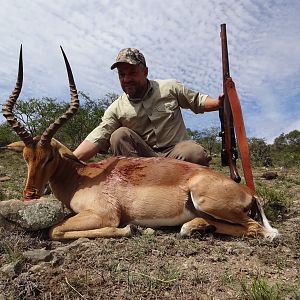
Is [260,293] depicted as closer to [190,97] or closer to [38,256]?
[38,256]

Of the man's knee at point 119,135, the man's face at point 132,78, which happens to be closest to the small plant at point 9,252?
the man's knee at point 119,135

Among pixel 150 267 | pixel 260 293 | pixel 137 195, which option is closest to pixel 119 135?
pixel 137 195

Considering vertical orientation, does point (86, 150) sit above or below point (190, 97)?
below

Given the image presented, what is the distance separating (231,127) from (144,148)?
1.28 m

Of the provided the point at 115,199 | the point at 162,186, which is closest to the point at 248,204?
the point at 162,186

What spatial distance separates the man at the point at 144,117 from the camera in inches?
223

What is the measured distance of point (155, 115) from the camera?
5.82m

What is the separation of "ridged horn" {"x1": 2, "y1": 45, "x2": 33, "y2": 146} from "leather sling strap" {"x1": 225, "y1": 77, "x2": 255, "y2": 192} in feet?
8.22

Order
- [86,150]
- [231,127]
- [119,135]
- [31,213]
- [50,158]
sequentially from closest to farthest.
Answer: [31,213]
[50,158]
[231,127]
[119,135]
[86,150]

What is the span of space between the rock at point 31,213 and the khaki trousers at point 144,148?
1.71m

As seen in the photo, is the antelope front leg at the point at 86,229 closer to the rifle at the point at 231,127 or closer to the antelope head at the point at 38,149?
the antelope head at the point at 38,149

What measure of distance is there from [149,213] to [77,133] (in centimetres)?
2229

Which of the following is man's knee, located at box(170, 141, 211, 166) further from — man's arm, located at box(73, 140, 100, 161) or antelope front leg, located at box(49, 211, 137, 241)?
antelope front leg, located at box(49, 211, 137, 241)

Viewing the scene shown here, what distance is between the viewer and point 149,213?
447 centimetres
